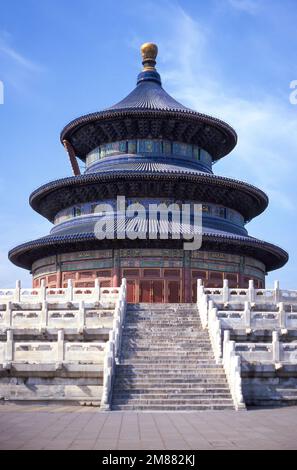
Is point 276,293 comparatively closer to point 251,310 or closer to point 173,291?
point 251,310

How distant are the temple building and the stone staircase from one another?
1393 centimetres

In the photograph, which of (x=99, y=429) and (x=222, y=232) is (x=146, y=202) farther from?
(x=99, y=429)

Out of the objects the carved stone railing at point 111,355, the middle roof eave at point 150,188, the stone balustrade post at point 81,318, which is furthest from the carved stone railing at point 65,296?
the middle roof eave at point 150,188

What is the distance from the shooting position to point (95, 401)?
23094 millimetres

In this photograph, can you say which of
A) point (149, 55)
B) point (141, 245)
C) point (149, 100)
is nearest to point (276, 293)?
point (141, 245)

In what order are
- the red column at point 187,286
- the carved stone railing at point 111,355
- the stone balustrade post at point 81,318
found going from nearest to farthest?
the carved stone railing at point 111,355 < the stone balustrade post at point 81,318 < the red column at point 187,286

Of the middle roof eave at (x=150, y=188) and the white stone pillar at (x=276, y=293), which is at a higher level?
the middle roof eave at (x=150, y=188)

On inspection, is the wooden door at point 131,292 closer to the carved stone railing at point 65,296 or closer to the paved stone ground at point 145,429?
the carved stone railing at point 65,296

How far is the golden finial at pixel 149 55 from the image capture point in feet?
183

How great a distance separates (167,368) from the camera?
77.3 feet

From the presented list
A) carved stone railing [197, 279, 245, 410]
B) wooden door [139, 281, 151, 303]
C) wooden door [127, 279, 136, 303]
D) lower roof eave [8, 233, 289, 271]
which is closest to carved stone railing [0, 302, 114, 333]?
carved stone railing [197, 279, 245, 410]

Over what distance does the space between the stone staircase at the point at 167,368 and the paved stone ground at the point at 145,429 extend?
1075 mm

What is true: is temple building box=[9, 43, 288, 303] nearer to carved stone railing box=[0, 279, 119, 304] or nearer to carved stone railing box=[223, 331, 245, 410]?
carved stone railing box=[0, 279, 119, 304]
